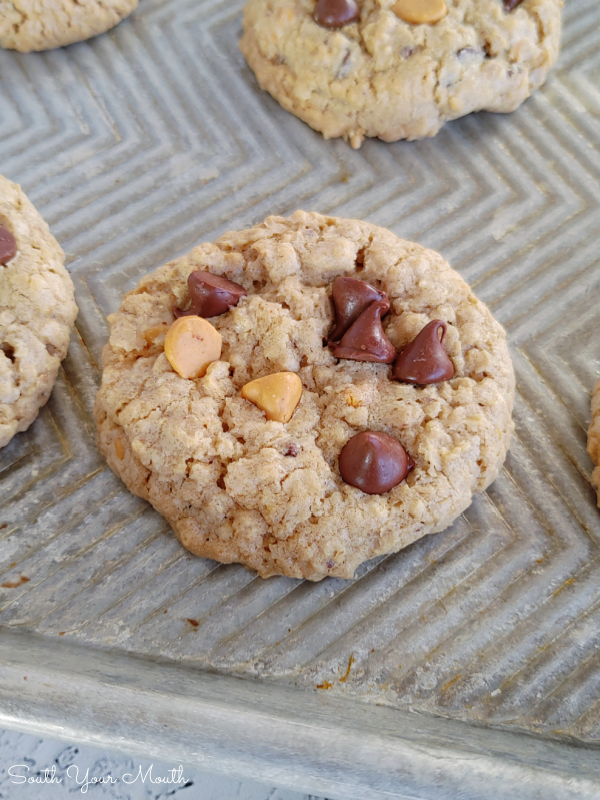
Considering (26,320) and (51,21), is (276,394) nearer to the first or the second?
(26,320)

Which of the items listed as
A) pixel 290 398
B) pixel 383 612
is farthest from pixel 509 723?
pixel 290 398

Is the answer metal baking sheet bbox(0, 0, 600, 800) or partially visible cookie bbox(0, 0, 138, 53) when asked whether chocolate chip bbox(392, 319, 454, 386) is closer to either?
metal baking sheet bbox(0, 0, 600, 800)

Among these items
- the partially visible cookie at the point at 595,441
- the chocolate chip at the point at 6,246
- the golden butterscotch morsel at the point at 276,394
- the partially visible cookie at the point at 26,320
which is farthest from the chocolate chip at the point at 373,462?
the chocolate chip at the point at 6,246

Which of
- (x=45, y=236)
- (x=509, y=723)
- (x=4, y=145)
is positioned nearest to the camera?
(x=509, y=723)

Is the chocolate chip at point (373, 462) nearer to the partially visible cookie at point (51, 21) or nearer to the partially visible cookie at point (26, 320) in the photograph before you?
the partially visible cookie at point (26, 320)

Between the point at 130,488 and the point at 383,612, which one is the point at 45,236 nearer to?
the point at 130,488

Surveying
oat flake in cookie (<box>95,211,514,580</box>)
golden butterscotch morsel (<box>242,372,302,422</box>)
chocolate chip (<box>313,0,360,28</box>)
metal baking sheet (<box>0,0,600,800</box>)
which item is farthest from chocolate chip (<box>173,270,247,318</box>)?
chocolate chip (<box>313,0,360,28</box>)
